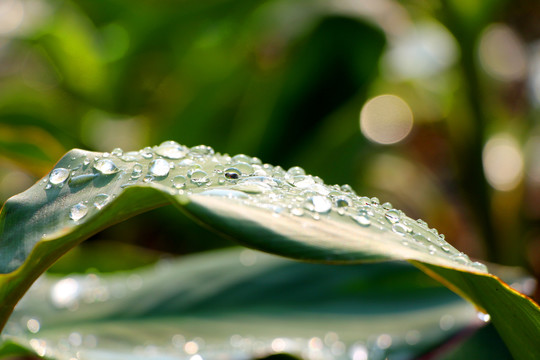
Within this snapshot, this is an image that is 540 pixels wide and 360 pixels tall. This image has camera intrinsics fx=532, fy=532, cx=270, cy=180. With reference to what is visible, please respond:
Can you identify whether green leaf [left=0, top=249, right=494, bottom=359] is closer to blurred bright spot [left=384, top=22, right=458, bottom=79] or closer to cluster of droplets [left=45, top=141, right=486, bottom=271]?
cluster of droplets [left=45, top=141, right=486, bottom=271]

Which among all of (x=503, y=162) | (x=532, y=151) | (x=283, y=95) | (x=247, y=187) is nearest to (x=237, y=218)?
(x=247, y=187)

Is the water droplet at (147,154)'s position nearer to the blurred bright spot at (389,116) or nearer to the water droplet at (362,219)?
the water droplet at (362,219)

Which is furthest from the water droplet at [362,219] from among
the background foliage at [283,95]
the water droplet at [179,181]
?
the background foliage at [283,95]

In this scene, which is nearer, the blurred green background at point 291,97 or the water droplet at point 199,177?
the water droplet at point 199,177

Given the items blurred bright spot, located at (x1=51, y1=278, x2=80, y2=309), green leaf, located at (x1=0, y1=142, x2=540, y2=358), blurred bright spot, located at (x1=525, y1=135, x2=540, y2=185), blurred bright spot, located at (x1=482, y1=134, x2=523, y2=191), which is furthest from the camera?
blurred bright spot, located at (x1=525, y1=135, x2=540, y2=185)

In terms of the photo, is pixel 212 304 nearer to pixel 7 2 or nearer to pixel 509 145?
pixel 509 145

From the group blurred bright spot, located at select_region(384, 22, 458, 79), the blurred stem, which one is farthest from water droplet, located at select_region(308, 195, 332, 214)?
blurred bright spot, located at select_region(384, 22, 458, 79)
